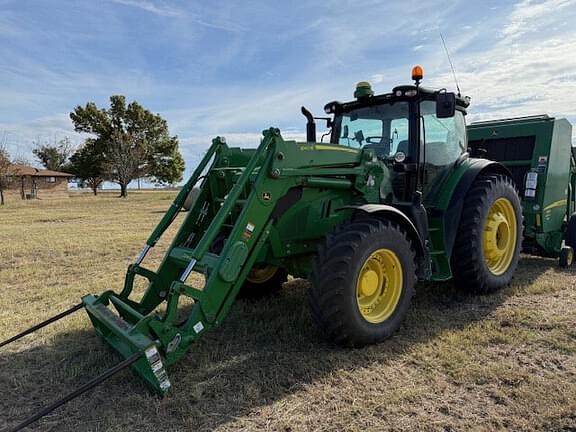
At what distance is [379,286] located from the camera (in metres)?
4.10

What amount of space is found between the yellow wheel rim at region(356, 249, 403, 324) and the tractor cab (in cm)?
88

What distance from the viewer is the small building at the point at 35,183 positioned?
39719 mm

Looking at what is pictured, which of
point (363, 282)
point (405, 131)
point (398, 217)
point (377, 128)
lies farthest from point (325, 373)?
point (377, 128)

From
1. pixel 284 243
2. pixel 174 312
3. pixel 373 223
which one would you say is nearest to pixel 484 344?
pixel 373 223

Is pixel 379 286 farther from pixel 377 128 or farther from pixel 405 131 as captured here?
pixel 377 128

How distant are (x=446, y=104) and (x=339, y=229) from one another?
170 centimetres

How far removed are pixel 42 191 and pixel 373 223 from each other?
47873mm

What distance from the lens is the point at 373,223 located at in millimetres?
3883

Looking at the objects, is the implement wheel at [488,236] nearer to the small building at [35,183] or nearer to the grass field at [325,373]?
the grass field at [325,373]

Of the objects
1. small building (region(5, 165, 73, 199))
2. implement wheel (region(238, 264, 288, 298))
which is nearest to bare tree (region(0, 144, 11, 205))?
small building (region(5, 165, 73, 199))

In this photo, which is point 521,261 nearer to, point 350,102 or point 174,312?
point 350,102

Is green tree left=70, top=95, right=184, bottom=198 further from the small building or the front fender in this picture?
the front fender

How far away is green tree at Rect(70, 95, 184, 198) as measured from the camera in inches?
1603

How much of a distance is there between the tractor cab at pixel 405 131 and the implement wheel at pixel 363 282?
875mm
